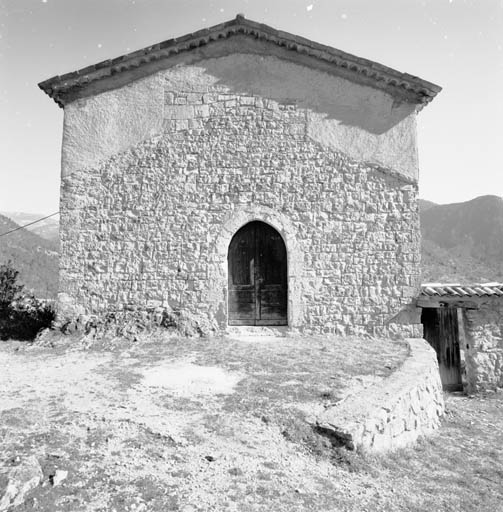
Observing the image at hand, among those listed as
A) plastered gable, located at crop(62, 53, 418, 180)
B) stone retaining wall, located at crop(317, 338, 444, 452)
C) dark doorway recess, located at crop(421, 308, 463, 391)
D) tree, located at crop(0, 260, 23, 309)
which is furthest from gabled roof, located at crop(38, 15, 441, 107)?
stone retaining wall, located at crop(317, 338, 444, 452)

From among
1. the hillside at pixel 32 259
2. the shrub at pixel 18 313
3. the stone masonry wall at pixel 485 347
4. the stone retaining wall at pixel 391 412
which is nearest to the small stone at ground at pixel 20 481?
the stone retaining wall at pixel 391 412

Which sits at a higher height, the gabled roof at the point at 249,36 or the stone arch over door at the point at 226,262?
the gabled roof at the point at 249,36

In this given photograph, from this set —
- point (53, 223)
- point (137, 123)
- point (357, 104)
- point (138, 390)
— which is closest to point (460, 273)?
point (357, 104)

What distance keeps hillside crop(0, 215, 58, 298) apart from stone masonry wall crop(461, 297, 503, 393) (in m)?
19.4

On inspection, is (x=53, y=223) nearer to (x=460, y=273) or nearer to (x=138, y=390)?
(x=460, y=273)

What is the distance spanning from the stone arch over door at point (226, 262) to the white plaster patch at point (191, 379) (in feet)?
7.08

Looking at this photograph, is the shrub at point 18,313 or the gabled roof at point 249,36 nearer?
the gabled roof at point 249,36

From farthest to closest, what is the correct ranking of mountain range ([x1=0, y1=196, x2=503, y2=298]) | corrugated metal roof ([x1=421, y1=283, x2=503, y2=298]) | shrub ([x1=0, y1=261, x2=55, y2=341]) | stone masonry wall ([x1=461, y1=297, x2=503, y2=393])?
mountain range ([x1=0, y1=196, x2=503, y2=298]) < shrub ([x1=0, y1=261, x2=55, y2=341]) < stone masonry wall ([x1=461, y1=297, x2=503, y2=393]) < corrugated metal roof ([x1=421, y1=283, x2=503, y2=298])

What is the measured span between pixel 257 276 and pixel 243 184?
2027 mm

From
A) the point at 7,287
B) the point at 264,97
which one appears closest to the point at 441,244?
the point at 264,97

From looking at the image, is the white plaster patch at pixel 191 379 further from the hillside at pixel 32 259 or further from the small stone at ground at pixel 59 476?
the hillside at pixel 32 259

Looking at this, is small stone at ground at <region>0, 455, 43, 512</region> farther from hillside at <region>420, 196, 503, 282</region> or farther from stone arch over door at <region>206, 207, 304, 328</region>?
hillside at <region>420, 196, 503, 282</region>

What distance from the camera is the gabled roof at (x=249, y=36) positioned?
8773mm

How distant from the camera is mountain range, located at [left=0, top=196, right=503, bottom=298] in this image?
23.6m
